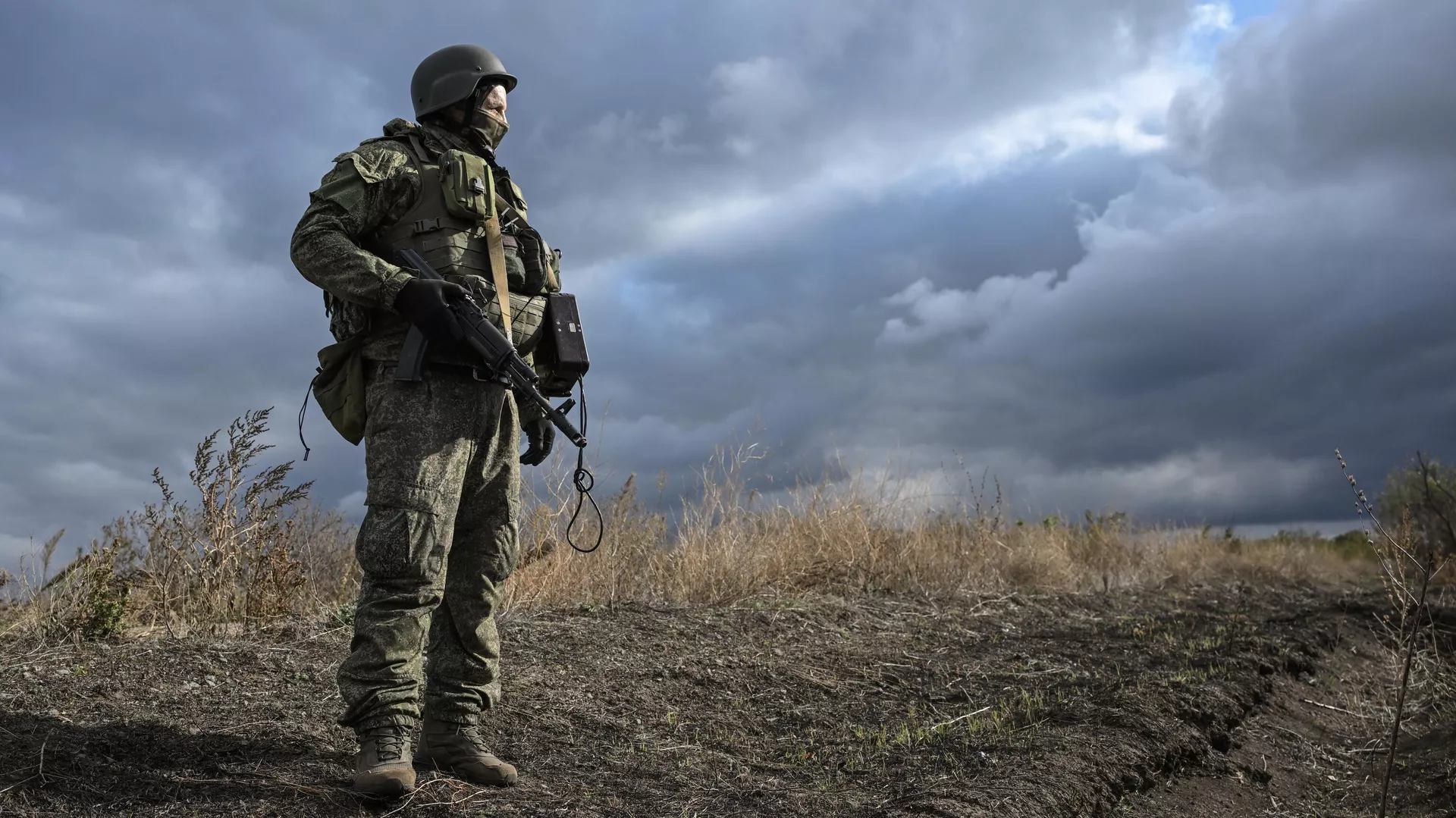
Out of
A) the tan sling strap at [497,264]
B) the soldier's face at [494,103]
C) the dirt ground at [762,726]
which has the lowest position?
the dirt ground at [762,726]

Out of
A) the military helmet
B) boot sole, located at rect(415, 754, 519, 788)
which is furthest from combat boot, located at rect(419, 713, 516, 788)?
the military helmet

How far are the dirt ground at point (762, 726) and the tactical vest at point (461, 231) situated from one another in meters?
1.62

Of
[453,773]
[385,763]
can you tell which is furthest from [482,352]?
[453,773]

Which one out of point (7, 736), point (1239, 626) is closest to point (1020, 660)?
point (1239, 626)

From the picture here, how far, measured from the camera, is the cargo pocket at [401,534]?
10.5ft

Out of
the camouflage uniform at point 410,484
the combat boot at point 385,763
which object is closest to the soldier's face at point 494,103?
the camouflage uniform at point 410,484

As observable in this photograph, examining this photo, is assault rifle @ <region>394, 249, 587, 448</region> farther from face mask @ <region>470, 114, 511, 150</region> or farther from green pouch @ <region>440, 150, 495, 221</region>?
face mask @ <region>470, 114, 511, 150</region>

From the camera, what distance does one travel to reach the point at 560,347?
3736 mm

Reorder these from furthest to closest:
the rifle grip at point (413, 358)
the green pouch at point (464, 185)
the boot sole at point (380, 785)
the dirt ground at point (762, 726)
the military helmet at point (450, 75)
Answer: the military helmet at point (450, 75)
the green pouch at point (464, 185)
the dirt ground at point (762, 726)
the rifle grip at point (413, 358)
the boot sole at point (380, 785)

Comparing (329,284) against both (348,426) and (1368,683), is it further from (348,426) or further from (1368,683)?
(1368,683)

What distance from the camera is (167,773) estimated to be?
3.42 metres

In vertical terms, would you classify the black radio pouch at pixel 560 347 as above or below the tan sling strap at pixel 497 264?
below

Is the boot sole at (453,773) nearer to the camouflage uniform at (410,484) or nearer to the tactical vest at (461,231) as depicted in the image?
the camouflage uniform at (410,484)

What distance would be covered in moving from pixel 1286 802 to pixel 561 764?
315 centimetres
